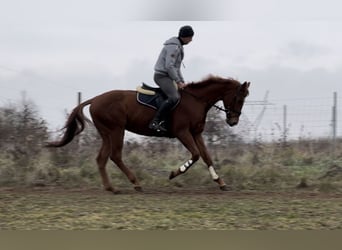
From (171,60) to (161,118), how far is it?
1043 mm

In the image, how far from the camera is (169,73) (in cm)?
1070

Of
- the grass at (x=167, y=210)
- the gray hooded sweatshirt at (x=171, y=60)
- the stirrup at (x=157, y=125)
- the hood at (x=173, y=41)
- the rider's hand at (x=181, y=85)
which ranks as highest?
the hood at (x=173, y=41)

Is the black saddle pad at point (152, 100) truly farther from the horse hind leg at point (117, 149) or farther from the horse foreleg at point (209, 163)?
the horse foreleg at point (209, 163)

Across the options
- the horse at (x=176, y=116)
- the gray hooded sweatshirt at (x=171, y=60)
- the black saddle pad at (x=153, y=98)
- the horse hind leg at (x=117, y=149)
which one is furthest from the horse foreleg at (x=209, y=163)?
the horse hind leg at (x=117, y=149)

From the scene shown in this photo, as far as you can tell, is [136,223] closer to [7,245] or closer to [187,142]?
[7,245]

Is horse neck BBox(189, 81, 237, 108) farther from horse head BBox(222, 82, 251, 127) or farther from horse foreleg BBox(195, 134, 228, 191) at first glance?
horse foreleg BBox(195, 134, 228, 191)

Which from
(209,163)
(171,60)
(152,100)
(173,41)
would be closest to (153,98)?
(152,100)

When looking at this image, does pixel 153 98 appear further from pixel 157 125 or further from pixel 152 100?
pixel 157 125

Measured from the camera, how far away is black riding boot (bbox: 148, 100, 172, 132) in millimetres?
10766

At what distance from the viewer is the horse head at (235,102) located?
11.2 metres

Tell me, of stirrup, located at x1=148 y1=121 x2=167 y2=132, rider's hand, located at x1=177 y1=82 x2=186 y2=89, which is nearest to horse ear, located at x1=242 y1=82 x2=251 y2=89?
rider's hand, located at x1=177 y1=82 x2=186 y2=89

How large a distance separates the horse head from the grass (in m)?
1.51

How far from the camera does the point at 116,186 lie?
37.6 ft

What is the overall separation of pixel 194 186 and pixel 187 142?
1.03 meters
